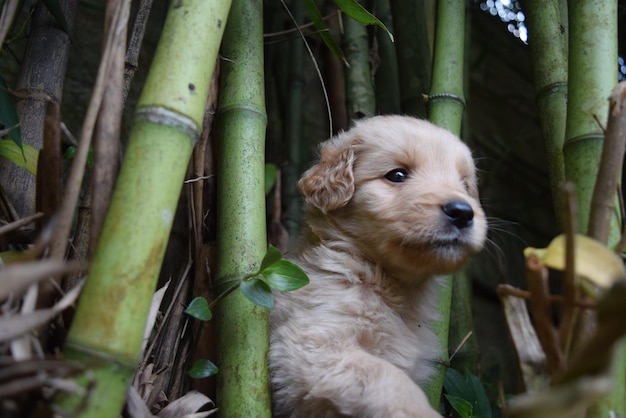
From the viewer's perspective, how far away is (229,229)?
91.9 inches

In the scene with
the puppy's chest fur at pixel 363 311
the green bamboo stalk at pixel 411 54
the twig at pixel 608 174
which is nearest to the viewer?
the twig at pixel 608 174

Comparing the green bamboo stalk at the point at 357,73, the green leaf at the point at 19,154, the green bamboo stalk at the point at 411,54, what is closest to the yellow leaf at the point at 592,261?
the green leaf at the point at 19,154

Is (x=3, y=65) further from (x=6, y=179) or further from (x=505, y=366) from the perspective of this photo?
(x=505, y=366)

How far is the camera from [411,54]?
12.0ft

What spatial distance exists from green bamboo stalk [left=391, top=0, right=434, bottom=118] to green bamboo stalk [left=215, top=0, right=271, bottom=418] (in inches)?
47.2

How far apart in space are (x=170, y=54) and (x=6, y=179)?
36.7 inches

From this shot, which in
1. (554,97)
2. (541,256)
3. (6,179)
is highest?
(554,97)

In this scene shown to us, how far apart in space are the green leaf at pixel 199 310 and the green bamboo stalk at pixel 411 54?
1795mm

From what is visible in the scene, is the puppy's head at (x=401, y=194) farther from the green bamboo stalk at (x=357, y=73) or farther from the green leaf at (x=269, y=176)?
the green leaf at (x=269, y=176)

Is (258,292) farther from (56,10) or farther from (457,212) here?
(56,10)

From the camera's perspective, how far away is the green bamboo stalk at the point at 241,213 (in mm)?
2186

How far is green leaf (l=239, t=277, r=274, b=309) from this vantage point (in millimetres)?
2096

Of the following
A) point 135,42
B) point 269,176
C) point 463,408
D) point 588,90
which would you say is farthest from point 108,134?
point 269,176

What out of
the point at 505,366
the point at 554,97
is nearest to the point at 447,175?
the point at 554,97
